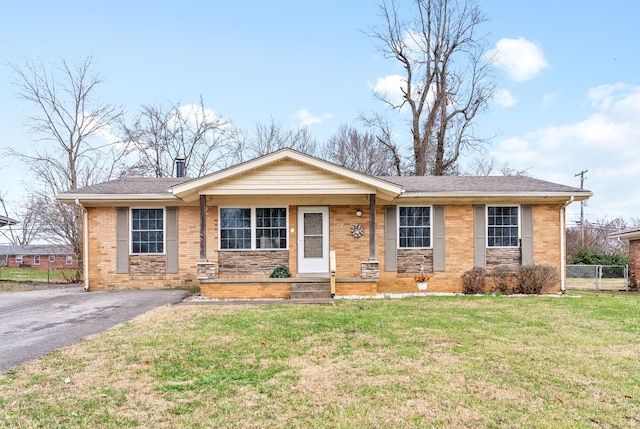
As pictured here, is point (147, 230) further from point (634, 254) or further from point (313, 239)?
point (634, 254)

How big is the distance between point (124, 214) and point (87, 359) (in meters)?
7.92

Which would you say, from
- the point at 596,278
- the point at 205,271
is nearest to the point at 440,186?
the point at 205,271

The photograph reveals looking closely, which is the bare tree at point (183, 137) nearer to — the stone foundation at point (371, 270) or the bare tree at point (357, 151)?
the bare tree at point (357, 151)

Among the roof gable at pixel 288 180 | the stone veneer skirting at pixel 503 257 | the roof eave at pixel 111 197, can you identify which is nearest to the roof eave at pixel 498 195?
the roof gable at pixel 288 180

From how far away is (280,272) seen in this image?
11.3m

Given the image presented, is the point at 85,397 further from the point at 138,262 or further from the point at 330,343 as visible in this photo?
the point at 138,262

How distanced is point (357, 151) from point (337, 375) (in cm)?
2586

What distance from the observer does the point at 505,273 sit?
37.8 feet

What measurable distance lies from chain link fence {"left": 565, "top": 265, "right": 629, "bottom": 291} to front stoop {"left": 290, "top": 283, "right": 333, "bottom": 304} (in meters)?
11.0

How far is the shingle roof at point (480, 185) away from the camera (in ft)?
38.2

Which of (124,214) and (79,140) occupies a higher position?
(79,140)

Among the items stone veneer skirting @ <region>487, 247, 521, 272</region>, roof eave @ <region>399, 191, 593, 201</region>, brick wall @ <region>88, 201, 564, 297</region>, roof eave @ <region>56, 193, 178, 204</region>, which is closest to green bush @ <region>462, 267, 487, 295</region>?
brick wall @ <region>88, 201, 564, 297</region>

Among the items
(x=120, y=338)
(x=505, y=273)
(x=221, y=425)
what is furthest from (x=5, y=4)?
(x=505, y=273)

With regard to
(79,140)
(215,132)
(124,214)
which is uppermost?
(215,132)
